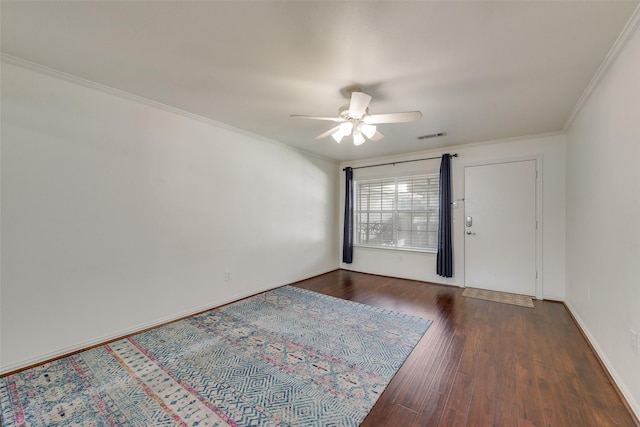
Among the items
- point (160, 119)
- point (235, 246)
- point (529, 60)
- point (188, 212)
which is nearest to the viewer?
point (529, 60)

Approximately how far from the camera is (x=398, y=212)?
16.6ft

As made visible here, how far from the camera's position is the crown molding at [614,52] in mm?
1534

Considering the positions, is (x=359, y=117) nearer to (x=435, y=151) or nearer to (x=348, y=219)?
(x=435, y=151)

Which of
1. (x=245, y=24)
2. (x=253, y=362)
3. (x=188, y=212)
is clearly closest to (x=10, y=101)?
(x=188, y=212)

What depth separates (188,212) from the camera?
3.08m

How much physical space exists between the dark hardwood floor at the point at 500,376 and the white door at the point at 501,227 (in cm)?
68

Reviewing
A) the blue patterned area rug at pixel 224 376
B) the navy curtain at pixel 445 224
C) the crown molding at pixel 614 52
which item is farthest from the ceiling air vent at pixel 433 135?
the blue patterned area rug at pixel 224 376

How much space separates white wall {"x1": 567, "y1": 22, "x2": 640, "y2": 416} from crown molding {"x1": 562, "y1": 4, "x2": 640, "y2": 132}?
38 millimetres

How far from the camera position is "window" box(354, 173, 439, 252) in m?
4.67

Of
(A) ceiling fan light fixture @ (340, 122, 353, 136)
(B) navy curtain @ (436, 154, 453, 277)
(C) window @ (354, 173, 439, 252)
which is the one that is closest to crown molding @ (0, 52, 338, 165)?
(A) ceiling fan light fixture @ (340, 122, 353, 136)

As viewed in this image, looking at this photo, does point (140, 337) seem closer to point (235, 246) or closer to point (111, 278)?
point (111, 278)

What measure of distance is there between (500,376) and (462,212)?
2.82 meters

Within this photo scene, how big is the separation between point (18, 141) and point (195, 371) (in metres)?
2.28

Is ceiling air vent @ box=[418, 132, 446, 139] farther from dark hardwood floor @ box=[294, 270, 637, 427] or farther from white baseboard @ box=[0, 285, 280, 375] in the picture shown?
white baseboard @ box=[0, 285, 280, 375]
